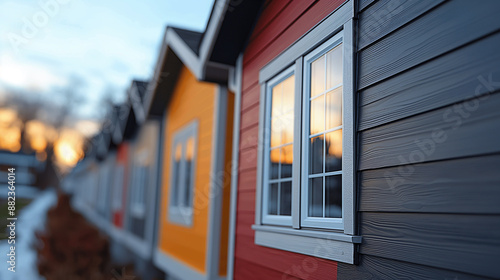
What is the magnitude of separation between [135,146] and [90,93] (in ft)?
76.4

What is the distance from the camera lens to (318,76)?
3473 millimetres

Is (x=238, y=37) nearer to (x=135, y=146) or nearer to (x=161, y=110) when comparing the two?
(x=161, y=110)

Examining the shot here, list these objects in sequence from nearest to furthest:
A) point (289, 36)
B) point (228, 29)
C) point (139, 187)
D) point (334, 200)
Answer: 1. point (289, 36)
2. point (334, 200)
3. point (228, 29)
4. point (139, 187)

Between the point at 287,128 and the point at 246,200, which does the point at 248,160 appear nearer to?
the point at 246,200

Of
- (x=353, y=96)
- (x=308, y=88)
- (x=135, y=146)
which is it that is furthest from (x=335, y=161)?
(x=135, y=146)

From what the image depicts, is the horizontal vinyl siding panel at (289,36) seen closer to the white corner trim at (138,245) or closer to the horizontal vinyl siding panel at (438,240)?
the horizontal vinyl siding panel at (438,240)

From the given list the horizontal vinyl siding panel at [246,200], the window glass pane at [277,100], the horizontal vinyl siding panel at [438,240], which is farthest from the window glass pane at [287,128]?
the horizontal vinyl siding panel at [438,240]

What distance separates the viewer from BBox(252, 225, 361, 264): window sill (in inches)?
105

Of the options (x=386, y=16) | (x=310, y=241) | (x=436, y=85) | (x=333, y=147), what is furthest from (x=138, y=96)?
(x=436, y=85)

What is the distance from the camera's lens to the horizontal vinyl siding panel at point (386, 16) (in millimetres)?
2264

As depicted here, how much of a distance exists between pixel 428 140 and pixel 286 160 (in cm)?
197

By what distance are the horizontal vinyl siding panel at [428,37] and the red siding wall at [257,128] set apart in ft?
2.18

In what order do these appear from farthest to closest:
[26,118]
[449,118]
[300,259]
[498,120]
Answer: [26,118]
[300,259]
[449,118]
[498,120]

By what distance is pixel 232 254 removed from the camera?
187 inches
